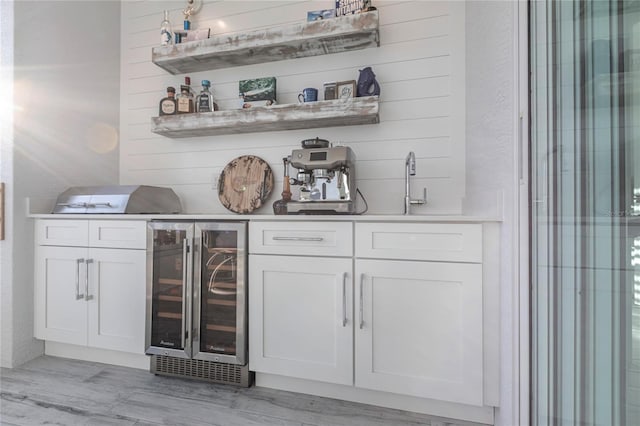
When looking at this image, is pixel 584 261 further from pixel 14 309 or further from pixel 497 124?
pixel 14 309

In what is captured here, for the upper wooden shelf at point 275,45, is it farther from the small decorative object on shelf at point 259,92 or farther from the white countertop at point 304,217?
the white countertop at point 304,217

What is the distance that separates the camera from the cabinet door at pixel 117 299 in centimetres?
196

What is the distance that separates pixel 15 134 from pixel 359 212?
2.25m

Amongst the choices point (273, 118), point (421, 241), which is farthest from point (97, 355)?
point (421, 241)

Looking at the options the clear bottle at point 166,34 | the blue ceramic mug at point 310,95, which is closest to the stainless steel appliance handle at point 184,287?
the blue ceramic mug at point 310,95

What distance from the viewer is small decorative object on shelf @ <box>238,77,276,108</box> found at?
2.33 metres

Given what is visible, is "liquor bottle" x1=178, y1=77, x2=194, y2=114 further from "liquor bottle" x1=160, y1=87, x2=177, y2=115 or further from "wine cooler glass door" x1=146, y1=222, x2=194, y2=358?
"wine cooler glass door" x1=146, y1=222, x2=194, y2=358

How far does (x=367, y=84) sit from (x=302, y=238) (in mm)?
1113

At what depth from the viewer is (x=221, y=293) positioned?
72.7 inches

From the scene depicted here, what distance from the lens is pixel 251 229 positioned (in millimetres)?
1802

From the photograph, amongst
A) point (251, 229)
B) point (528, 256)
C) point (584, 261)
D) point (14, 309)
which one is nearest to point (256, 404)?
point (251, 229)

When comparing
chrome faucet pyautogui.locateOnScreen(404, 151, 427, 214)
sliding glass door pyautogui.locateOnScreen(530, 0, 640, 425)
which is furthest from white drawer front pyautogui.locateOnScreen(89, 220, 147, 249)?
sliding glass door pyautogui.locateOnScreen(530, 0, 640, 425)

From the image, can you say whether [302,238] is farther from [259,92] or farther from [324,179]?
[259,92]

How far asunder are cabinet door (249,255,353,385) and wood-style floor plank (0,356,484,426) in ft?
0.48
